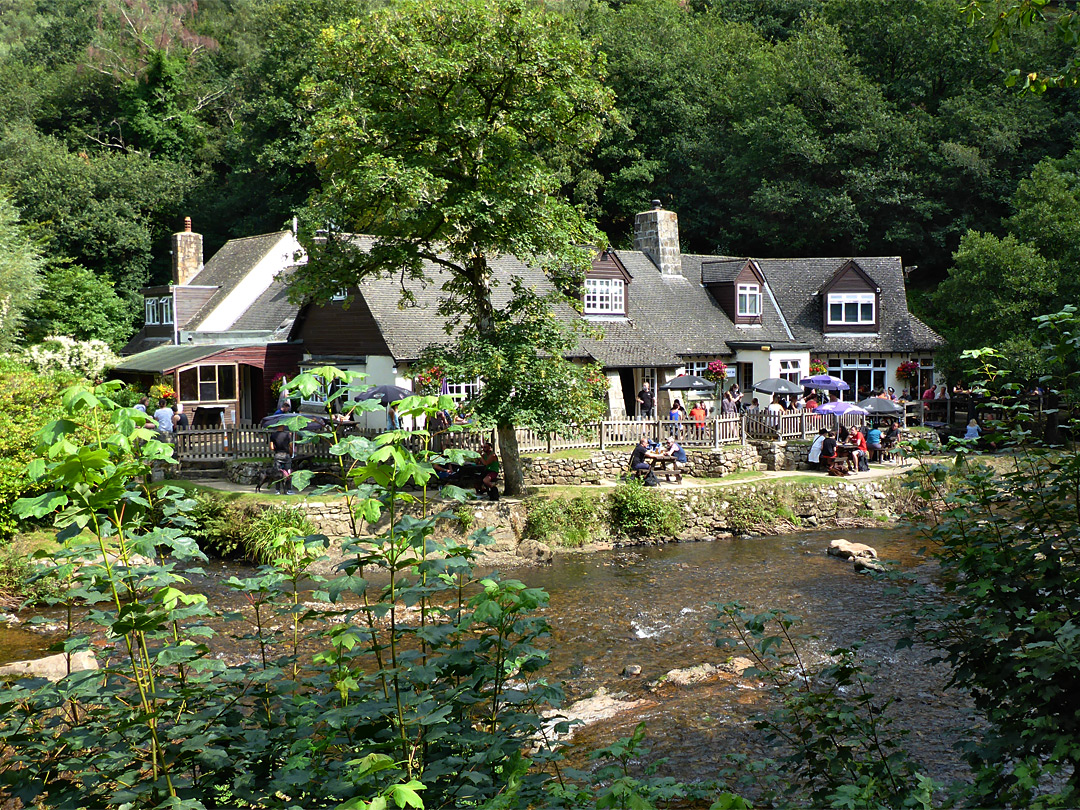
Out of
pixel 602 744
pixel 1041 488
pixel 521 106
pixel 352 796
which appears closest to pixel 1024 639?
pixel 1041 488

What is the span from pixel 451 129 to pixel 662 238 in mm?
19808

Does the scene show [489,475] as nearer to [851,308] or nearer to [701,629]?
[701,629]

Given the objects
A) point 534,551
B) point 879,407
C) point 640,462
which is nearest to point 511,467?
point 534,551

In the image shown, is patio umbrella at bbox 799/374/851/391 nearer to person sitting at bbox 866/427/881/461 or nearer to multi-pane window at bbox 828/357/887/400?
person sitting at bbox 866/427/881/461

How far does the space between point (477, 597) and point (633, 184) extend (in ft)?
156

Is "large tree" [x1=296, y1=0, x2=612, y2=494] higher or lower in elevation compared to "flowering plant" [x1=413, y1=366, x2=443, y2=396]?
higher

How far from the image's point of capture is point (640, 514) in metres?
21.8

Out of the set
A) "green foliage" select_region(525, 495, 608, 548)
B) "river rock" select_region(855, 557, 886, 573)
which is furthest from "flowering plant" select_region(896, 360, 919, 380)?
"green foliage" select_region(525, 495, 608, 548)

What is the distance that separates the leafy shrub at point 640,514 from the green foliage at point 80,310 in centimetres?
2606

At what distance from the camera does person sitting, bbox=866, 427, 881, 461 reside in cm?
2683

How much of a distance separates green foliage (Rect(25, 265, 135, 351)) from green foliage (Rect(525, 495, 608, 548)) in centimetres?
2483

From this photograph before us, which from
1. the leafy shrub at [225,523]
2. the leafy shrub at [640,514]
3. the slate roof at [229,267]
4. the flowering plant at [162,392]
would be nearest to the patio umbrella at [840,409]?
the leafy shrub at [640,514]

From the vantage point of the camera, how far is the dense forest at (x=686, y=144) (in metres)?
42.4

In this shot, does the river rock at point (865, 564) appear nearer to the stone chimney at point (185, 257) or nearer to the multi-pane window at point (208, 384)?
the multi-pane window at point (208, 384)
